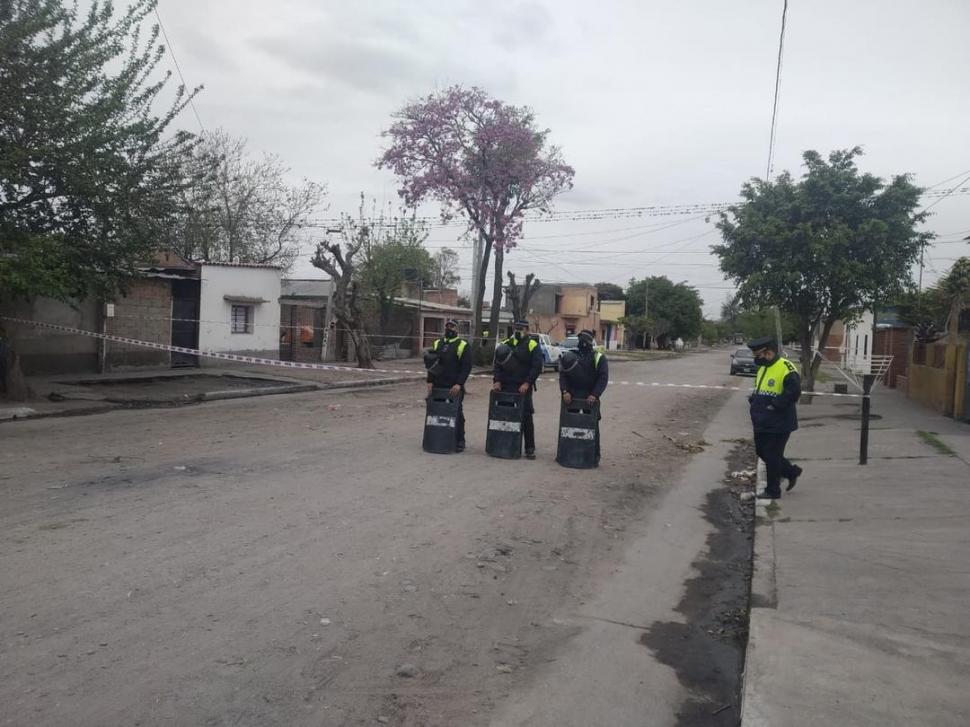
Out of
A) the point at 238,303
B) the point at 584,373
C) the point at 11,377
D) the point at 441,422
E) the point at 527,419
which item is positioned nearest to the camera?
the point at 584,373

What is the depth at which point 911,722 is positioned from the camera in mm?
3760

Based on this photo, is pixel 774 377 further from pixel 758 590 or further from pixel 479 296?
pixel 479 296

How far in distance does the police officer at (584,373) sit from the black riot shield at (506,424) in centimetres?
71

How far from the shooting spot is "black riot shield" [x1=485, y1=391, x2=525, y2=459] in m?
11.0

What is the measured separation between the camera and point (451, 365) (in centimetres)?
1095

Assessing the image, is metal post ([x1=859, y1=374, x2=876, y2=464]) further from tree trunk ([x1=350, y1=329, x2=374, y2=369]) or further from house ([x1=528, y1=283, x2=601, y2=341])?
house ([x1=528, y1=283, x2=601, y2=341])

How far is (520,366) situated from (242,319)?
1904 cm

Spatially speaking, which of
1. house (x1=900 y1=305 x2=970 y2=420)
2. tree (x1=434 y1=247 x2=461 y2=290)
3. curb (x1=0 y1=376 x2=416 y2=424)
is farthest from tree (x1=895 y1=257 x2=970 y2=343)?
tree (x1=434 y1=247 x2=461 y2=290)

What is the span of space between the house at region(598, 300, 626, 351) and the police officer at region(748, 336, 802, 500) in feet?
264

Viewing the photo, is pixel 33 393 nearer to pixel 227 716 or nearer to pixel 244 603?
pixel 244 603

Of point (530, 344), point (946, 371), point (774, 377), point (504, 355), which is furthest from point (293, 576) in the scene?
point (946, 371)

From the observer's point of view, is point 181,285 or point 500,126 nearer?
point 181,285

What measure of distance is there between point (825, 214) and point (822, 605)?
15.4m

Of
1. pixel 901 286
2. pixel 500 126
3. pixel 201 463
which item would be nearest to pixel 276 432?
pixel 201 463
